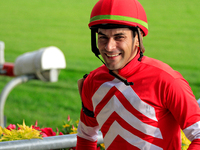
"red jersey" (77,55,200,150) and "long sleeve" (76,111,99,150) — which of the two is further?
"long sleeve" (76,111,99,150)

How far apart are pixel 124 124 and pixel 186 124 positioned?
1.10ft

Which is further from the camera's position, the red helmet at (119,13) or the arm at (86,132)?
the arm at (86,132)

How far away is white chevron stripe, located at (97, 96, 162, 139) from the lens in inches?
62.2

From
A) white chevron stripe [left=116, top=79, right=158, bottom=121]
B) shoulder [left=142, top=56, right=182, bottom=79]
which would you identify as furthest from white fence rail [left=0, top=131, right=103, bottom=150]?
shoulder [left=142, top=56, right=182, bottom=79]

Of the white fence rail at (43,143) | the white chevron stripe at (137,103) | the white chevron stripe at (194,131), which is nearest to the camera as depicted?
the white chevron stripe at (194,131)

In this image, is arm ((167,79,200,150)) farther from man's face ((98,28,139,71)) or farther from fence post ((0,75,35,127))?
fence post ((0,75,35,127))

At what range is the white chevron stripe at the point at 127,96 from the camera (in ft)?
5.13

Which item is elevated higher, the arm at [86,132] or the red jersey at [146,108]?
the red jersey at [146,108]

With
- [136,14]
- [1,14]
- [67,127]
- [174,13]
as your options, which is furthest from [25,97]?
[174,13]

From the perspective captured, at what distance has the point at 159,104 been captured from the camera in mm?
1535

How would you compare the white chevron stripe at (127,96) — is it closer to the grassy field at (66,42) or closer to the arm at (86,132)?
the arm at (86,132)

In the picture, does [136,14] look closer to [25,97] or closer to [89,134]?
[89,134]

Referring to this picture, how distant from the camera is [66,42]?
13.1m

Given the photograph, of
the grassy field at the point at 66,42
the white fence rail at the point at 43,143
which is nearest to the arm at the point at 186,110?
the white fence rail at the point at 43,143
